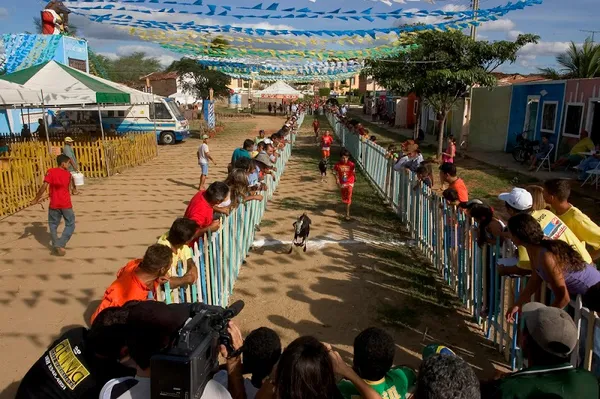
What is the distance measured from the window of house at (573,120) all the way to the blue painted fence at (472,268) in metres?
9.35

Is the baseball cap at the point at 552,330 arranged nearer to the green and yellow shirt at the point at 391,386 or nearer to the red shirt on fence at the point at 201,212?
the green and yellow shirt at the point at 391,386

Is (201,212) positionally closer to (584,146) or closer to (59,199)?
(59,199)

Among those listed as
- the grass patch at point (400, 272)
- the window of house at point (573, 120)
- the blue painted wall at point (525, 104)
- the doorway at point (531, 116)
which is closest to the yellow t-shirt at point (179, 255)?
the grass patch at point (400, 272)

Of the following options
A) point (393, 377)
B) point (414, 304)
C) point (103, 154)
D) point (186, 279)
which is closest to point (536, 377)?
point (393, 377)

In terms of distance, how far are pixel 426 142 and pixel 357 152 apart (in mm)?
9242

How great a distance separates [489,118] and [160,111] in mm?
14862

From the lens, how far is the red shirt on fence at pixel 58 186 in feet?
22.0

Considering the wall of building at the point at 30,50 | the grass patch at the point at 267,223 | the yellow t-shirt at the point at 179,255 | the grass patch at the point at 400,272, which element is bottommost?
the grass patch at the point at 267,223

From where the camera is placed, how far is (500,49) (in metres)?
15.2

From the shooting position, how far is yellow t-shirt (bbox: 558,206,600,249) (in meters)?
3.92

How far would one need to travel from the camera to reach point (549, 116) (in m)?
16.2

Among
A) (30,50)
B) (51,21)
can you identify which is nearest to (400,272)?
(30,50)

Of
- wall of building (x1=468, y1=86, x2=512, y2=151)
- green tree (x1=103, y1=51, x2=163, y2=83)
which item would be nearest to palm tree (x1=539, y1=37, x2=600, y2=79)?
wall of building (x1=468, y1=86, x2=512, y2=151)

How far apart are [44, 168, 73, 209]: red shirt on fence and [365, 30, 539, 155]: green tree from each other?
11063mm
